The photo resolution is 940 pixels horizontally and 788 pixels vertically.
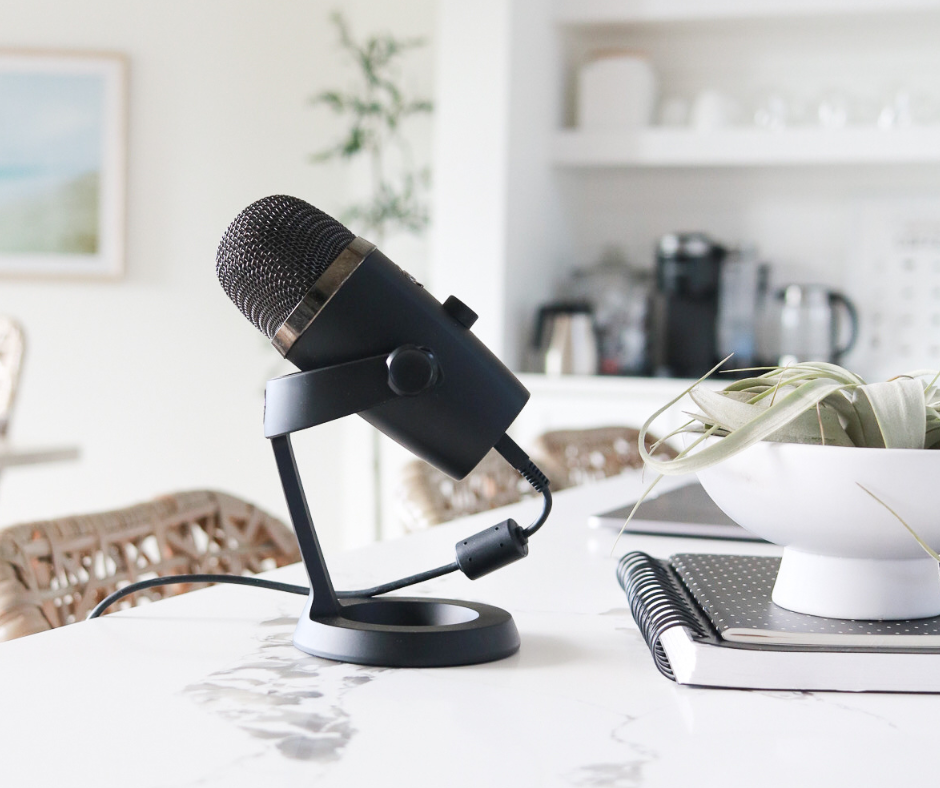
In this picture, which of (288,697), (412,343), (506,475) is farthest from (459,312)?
(506,475)

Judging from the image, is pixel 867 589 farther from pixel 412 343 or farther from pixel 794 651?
pixel 412 343

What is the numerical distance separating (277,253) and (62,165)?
3.53 m

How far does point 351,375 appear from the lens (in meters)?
0.61

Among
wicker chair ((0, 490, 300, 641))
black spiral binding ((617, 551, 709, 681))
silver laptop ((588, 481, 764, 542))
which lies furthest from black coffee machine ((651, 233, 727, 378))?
black spiral binding ((617, 551, 709, 681))

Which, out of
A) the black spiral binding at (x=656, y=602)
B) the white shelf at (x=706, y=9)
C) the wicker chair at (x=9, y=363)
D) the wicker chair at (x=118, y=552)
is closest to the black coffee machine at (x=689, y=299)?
the white shelf at (x=706, y=9)

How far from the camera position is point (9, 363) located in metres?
2.65

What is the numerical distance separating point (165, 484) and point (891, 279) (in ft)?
8.60

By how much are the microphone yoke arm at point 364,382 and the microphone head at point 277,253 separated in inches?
1.7

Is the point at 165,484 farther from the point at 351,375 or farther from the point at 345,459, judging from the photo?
the point at 351,375

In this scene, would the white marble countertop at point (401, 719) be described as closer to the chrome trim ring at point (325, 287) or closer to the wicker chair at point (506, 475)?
the chrome trim ring at point (325, 287)

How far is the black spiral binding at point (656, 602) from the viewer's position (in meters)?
0.60

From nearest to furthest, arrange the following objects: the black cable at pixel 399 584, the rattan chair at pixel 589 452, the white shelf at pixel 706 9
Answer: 1. the black cable at pixel 399 584
2. the rattan chair at pixel 589 452
3. the white shelf at pixel 706 9

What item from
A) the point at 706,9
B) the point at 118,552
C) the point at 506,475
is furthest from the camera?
the point at 706,9

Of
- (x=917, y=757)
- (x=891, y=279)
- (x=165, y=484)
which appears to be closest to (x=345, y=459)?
(x=165, y=484)
